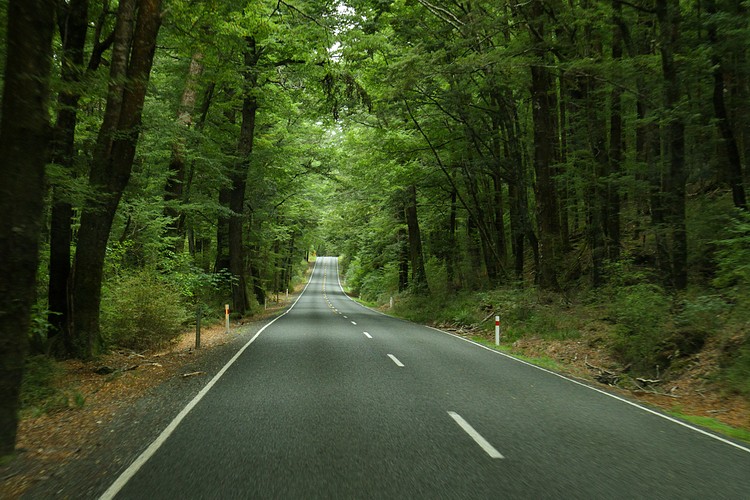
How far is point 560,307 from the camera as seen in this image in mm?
16344

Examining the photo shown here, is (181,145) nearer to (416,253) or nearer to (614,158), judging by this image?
(614,158)

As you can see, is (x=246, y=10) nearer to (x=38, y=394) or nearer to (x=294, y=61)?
(x=294, y=61)

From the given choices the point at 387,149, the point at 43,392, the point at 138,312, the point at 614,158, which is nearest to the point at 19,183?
the point at 43,392

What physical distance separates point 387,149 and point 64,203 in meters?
15.1

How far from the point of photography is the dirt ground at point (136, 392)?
5.02m

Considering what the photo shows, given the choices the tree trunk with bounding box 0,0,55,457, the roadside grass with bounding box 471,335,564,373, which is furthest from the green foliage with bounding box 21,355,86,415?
the roadside grass with bounding box 471,335,564,373

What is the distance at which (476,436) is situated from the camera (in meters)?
5.55

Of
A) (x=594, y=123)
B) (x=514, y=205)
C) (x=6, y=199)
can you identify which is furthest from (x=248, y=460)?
(x=514, y=205)

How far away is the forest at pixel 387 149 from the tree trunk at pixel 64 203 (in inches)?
1.7

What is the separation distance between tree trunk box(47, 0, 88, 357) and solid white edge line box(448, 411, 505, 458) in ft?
26.4

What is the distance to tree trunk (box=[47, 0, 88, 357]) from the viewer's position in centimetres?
959

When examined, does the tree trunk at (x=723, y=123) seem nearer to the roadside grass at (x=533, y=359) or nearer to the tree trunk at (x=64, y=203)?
the roadside grass at (x=533, y=359)

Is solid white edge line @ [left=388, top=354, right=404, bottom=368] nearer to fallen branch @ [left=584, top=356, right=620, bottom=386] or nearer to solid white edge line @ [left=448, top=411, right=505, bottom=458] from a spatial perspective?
solid white edge line @ [left=448, top=411, right=505, bottom=458]

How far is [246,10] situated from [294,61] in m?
7.37
